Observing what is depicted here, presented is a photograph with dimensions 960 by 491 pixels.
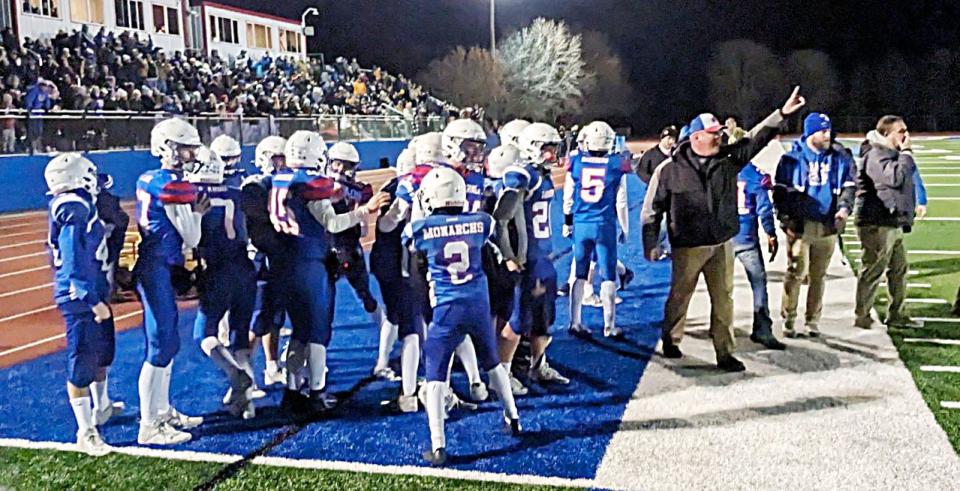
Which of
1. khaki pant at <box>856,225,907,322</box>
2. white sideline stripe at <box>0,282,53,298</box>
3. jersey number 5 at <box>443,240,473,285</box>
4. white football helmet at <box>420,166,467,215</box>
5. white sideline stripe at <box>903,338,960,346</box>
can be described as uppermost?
white football helmet at <box>420,166,467,215</box>

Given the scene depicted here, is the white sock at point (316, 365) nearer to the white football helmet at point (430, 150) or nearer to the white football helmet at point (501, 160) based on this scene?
the white football helmet at point (430, 150)

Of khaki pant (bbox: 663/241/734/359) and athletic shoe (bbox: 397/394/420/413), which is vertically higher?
khaki pant (bbox: 663/241/734/359)

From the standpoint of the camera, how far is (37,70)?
17.0 m

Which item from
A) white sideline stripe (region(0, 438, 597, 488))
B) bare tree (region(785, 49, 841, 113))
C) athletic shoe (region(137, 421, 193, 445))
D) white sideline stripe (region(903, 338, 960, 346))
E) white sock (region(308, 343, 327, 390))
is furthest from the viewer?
bare tree (region(785, 49, 841, 113))

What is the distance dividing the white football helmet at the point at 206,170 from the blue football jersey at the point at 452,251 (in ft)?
5.11

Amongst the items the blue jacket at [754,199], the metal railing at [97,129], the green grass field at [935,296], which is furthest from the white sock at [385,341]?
the metal railing at [97,129]

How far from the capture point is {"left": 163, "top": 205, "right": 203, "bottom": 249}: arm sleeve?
5191 millimetres

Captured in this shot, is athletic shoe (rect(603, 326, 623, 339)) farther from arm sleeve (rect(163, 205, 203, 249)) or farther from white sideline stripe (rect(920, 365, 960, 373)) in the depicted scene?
arm sleeve (rect(163, 205, 203, 249))

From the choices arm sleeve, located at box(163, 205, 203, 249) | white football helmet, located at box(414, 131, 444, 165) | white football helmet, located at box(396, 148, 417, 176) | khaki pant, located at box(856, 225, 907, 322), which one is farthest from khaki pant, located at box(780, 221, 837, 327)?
arm sleeve, located at box(163, 205, 203, 249)

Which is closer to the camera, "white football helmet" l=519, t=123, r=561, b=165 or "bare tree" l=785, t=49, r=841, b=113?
"white football helmet" l=519, t=123, r=561, b=165

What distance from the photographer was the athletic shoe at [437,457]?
4824mm

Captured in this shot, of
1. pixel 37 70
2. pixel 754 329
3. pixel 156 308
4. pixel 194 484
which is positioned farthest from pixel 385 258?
pixel 37 70

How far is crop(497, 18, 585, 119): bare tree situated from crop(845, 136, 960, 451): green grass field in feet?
101

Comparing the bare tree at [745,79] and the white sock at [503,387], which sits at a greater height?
the bare tree at [745,79]
